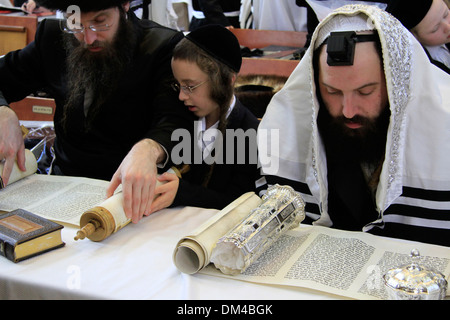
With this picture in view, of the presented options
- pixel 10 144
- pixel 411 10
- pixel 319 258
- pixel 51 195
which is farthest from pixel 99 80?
pixel 411 10

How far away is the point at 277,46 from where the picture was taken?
4.68 metres

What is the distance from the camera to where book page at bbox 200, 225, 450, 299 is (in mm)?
1441

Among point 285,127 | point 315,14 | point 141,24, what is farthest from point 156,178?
point 315,14

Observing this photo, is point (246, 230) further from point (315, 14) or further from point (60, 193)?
point (315, 14)

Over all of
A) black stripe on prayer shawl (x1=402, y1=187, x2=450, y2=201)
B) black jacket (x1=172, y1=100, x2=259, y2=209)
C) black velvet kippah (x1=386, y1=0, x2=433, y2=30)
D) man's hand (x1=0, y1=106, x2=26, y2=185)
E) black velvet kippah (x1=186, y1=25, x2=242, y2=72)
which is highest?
black velvet kippah (x1=386, y1=0, x2=433, y2=30)

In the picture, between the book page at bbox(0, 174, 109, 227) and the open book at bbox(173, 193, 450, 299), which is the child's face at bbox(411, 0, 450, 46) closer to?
the open book at bbox(173, 193, 450, 299)

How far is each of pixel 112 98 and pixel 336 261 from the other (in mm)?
1573

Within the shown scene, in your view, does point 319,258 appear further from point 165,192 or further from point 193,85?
point 193,85

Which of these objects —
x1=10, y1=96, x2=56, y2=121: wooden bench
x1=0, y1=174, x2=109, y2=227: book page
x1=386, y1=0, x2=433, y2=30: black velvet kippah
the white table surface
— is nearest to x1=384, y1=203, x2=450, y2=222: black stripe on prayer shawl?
the white table surface

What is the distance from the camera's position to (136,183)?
188cm

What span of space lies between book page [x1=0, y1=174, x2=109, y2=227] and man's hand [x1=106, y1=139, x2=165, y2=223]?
0.53 feet

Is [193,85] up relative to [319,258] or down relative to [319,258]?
up

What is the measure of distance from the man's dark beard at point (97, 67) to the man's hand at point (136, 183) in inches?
28.4

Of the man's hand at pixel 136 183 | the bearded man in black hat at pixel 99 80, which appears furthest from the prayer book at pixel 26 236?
the bearded man in black hat at pixel 99 80
